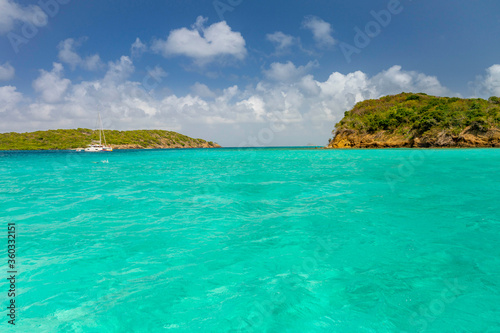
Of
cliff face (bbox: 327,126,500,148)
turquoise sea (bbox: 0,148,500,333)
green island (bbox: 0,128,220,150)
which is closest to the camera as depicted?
turquoise sea (bbox: 0,148,500,333)

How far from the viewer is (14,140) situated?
546ft

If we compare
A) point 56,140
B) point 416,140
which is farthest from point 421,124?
point 56,140

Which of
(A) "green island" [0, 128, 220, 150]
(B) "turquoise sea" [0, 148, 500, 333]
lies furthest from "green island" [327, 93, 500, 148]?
(A) "green island" [0, 128, 220, 150]

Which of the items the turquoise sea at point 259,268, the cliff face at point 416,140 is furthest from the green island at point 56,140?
the turquoise sea at point 259,268

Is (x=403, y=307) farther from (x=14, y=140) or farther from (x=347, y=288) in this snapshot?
(x=14, y=140)

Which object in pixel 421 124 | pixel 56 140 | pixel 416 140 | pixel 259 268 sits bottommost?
pixel 259 268

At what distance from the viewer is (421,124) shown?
7888 centimetres

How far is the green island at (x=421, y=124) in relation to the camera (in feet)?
224

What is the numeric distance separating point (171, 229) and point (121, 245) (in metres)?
1.76

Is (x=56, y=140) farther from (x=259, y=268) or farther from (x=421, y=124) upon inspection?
(x=259, y=268)

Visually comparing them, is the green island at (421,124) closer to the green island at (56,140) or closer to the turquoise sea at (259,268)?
the turquoise sea at (259,268)

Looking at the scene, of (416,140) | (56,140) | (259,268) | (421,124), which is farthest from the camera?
(56,140)

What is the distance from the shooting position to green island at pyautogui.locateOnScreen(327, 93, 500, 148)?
6825 cm

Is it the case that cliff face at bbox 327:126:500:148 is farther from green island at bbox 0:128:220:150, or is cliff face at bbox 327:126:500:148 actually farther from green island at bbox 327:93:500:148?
green island at bbox 0:128:220:150
